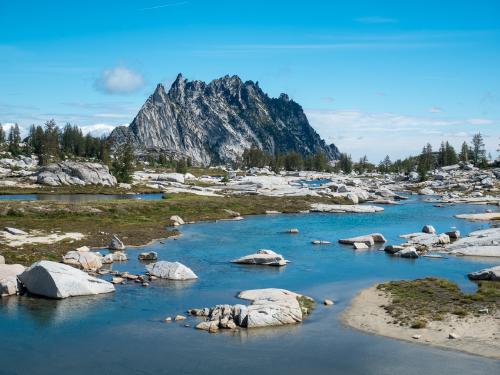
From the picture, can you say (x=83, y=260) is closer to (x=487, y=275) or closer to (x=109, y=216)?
(x=109, y=216)

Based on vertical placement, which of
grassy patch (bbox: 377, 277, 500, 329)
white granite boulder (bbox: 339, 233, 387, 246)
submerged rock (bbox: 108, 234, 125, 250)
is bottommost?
grassy patch (bbox: 377, 277, 500, 329)

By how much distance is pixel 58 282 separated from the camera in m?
46.0

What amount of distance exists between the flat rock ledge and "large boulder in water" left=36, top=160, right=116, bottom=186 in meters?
127

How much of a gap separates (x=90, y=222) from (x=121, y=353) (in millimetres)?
57305

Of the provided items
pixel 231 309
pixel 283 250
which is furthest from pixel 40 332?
pixel 283 250

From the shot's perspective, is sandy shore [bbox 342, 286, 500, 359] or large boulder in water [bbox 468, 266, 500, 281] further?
large boulder in water [bbox 468, 266, 500, 281]

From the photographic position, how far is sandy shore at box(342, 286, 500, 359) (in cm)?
3499

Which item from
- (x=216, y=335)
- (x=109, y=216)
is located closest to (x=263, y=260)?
(x=216, y=335)

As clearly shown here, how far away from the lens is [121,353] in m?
33.9

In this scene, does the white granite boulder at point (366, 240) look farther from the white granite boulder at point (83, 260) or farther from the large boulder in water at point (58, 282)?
the large boulder in water at point (58, 282)

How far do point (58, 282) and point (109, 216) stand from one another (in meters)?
50.2

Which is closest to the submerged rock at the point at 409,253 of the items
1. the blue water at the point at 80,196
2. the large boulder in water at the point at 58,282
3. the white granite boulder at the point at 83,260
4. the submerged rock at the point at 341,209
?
the white granite boulder at the point at 83,260

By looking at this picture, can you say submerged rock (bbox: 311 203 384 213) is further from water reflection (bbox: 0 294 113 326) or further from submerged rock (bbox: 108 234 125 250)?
water reflection (bbox: 0 294 113 326)

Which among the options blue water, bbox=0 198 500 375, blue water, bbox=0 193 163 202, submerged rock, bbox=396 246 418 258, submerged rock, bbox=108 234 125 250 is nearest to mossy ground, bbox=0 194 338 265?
submerged rock, bbox=108 234 125 250
